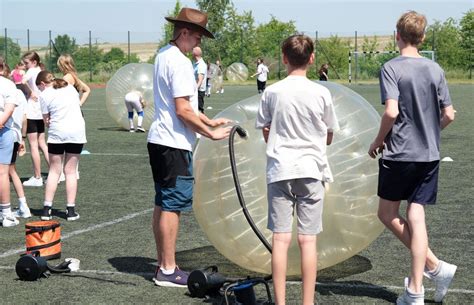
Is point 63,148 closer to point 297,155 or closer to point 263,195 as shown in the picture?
point 263,195

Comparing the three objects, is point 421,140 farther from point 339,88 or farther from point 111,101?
point 111,101

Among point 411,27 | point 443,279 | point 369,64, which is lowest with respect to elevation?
point 369,64

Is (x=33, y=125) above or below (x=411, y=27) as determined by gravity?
below

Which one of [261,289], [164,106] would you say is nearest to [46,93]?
[164,106]

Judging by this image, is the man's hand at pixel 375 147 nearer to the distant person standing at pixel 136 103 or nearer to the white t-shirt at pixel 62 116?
the white t-shirt at pixel 62 116

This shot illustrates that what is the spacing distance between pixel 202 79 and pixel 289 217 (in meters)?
14.5

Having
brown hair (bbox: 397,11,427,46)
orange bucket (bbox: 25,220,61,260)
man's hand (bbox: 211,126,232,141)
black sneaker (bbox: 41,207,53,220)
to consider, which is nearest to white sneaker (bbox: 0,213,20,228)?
black sneaker (bbox: 41,207,53,220)

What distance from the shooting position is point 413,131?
5.92m

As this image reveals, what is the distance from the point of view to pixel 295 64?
573 cm

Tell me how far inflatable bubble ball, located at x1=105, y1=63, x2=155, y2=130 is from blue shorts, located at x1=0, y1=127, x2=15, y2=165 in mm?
10303

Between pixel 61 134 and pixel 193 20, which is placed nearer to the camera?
pixel 193 20

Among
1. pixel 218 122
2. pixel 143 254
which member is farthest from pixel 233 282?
pixel 143 254

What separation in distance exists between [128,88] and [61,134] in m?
10.4

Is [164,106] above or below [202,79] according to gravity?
above
